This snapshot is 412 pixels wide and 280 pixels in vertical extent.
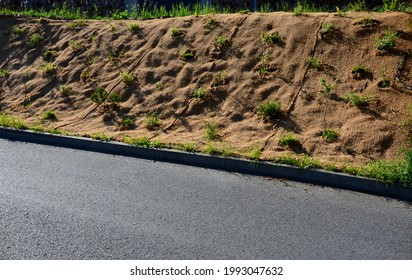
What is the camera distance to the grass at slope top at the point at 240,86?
301 inches

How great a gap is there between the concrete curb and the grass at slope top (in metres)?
0.17

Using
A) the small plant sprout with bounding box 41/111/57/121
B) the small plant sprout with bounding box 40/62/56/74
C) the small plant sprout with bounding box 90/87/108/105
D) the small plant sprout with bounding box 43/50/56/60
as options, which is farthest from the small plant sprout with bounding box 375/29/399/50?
the small plant sprout with bounding box 43/50/56/60

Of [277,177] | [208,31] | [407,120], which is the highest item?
[208,31]

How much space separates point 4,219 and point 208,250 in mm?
2205

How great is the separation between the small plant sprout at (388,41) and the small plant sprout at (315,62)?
3.17 feet

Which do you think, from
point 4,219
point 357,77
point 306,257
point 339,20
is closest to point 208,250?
point 306,257

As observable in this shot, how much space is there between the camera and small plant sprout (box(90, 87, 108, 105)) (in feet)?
33.6

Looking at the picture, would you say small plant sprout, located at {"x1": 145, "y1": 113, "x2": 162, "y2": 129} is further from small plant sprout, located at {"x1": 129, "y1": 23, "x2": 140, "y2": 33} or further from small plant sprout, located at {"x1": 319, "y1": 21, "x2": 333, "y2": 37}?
small plant sprout, located at {"x1": 129, "y1": 23, "x2": 140, "y2": 33}

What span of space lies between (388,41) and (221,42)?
3.18 metres

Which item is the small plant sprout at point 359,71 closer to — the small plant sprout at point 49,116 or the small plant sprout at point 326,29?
the small plant sprout at point 326,29

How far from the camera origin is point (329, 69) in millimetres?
8938

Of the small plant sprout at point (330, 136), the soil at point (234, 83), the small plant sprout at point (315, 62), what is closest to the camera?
the small plant sprout at point (330, 136)

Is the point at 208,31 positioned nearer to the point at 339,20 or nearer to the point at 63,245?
the point at 339,20

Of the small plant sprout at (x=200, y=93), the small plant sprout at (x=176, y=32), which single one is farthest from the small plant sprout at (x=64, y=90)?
the small plant sprout at (x=200, y=93)
